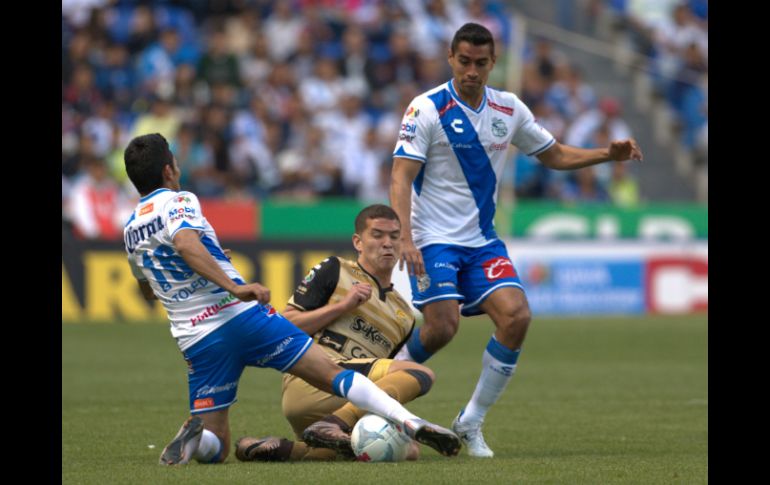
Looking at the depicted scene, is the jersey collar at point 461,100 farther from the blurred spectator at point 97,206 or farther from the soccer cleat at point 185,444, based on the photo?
the blurred spectator at point 97,206

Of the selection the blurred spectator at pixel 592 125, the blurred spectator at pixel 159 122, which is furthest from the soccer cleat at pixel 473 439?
the blurred spectator at pixel 592 125

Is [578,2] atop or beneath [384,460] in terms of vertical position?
atop

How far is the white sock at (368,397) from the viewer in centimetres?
718

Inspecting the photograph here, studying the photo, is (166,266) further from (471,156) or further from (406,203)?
(471,156)

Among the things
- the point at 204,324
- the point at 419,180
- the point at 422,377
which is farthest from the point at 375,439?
the point at 419,180

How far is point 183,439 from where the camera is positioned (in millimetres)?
7289

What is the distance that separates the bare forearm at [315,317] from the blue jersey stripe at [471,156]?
148 cm

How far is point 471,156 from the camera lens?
8656 mm

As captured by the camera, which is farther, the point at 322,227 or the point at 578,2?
the point at 578,2

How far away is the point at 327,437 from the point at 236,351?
71 centimetres

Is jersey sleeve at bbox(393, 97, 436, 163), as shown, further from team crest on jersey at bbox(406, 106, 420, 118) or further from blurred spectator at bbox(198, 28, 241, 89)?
blurred spectator at bbox(198, 28, 241, 89)

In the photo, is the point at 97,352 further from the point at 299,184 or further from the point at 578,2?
the point at 578,2
